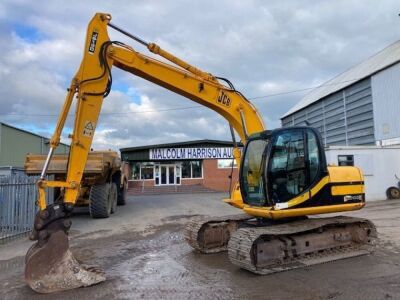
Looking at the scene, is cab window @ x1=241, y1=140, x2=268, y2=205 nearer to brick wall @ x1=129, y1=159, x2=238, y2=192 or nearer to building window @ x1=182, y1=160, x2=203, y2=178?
brick wall @ x1=129, y1=159, x2=238, y2=192

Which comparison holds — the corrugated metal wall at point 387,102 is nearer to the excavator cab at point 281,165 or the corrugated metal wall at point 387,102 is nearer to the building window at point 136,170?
the excavator cab at point 281,165

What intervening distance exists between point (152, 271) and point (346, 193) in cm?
404

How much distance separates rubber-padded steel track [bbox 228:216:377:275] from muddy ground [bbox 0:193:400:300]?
0.74ft

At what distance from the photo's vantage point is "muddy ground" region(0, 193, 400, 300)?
618 centimetres

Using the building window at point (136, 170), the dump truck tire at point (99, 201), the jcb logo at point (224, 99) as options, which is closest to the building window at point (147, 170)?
the building window at point (136, 170)

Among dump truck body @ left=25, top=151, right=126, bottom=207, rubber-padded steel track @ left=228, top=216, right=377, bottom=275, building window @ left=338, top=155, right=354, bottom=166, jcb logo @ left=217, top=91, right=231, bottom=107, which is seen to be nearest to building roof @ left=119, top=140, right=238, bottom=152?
building window @ left=338, top=155, right=354, bottom=166

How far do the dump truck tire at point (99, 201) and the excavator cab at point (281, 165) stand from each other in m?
8.09

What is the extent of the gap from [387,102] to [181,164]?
725 inches

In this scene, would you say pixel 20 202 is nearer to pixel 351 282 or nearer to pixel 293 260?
pixel 293 260

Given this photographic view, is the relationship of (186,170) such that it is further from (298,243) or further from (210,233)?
(298,243)

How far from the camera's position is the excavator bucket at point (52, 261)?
633cm

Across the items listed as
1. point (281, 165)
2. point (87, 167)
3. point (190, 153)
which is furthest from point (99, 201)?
point (190, 153)

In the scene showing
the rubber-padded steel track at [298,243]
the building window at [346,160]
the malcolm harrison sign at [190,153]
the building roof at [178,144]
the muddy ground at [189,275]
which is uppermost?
the building roof at [178,144]

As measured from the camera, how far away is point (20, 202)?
1192 centimetres
